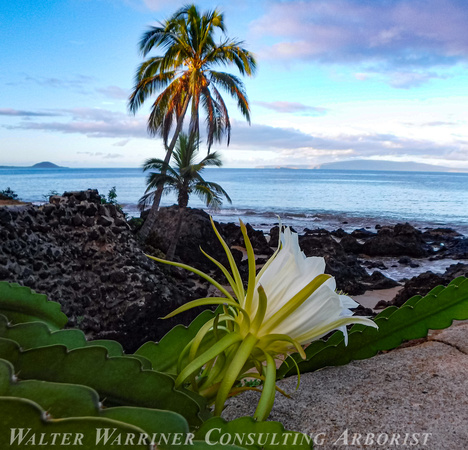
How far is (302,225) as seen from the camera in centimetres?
2198

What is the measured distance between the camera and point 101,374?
1.18 ft

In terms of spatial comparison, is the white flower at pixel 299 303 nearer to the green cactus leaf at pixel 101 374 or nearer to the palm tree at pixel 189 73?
the green cactus leaf at pixel 101 374

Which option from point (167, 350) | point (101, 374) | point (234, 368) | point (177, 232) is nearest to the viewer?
point (101, 374)

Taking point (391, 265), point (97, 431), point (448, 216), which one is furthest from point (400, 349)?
point (448, 216)

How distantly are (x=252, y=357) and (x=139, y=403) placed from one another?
22 centimetres

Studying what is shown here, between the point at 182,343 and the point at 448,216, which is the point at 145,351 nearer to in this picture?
the point at 182,343

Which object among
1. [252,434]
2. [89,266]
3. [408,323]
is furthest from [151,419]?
[89,266]

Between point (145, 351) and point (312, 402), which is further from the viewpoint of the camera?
point (312, 402)

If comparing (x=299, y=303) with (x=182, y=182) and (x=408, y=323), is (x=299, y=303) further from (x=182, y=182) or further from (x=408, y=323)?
(x=182, y=182)

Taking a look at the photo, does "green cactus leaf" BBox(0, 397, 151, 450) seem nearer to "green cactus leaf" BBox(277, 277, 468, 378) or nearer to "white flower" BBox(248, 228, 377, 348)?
"white flower" BBox(248, 228, 377, 348)

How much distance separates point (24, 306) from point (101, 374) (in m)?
Result: 0.29

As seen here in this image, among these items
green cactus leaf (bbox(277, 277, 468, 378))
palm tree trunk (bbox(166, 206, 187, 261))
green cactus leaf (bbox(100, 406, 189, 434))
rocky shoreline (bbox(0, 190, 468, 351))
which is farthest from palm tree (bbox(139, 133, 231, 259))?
green cactus leaf (bbox(100, 406, 189, 434))

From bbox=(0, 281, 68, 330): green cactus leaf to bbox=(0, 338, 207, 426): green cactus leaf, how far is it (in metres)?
0.26

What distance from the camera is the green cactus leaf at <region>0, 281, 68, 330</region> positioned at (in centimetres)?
58
